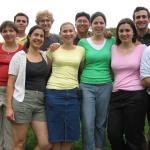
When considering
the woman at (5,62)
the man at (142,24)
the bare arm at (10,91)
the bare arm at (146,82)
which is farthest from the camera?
the man at (142,24)

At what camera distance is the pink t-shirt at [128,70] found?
Result: 7562 mm

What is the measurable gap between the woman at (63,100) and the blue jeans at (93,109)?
0.58 feet

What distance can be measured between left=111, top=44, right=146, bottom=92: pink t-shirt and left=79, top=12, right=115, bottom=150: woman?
0.78ft

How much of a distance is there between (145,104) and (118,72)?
0.75 metres

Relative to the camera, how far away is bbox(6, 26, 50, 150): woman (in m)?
7.47

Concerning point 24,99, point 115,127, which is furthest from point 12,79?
point 115,127

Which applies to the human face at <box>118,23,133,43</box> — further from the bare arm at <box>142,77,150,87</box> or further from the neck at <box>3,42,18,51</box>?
the neck at <box>3,42,18,51</box>

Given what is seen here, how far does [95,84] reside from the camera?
7.84 metres

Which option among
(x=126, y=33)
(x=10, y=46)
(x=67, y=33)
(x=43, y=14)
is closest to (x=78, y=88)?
(x=67, y=33)

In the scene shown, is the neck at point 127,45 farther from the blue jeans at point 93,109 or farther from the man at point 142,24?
the blue jeans at point 93,109

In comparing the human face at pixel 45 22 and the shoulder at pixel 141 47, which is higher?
the human face at pixel 45 22

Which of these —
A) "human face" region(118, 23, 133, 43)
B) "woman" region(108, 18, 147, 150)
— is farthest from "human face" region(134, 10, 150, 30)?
"human face" region(118, 23, 133, 43)

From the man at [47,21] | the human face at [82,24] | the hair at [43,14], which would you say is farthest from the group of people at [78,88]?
the hair at [43,14]

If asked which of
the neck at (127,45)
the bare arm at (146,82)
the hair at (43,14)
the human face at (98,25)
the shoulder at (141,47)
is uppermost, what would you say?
the hair at (43,14)
